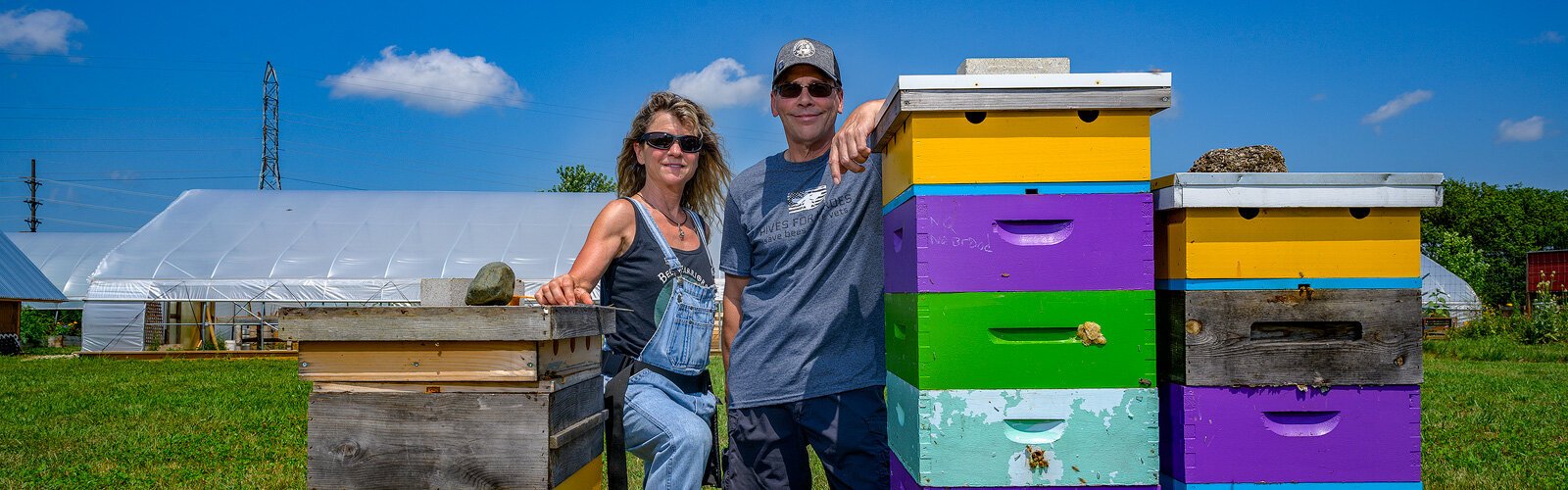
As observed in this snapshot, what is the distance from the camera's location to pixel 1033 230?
2.70 metres

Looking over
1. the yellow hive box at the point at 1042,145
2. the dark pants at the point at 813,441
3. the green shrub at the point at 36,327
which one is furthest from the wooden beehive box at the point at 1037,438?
the green shrub at the point at 36,327

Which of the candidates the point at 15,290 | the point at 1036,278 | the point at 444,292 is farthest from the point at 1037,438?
the point at 15,290

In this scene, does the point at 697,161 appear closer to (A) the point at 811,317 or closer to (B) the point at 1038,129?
(A) the point at 811,317

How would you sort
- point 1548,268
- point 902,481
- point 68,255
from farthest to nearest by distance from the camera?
point 1548,268 < point 68,255 < point 902,481

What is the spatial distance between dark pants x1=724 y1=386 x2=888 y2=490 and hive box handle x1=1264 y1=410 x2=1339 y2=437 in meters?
1.25

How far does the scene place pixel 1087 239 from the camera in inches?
104

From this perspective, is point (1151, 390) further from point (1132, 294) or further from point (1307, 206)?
point (1307, 206)

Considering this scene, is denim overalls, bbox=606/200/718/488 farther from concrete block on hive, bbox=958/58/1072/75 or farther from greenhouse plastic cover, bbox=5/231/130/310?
greenhouse plastic cover, bbox=5/231/130/310

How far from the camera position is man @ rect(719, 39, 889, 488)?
3.43 metres

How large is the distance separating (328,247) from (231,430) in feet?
55.2

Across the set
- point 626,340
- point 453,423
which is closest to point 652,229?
point 626,340

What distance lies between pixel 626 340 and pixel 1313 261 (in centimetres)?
247

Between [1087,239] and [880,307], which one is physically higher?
[1087,239]

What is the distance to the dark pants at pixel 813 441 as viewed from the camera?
3434mm
